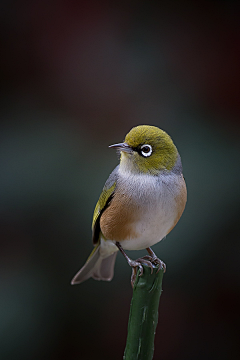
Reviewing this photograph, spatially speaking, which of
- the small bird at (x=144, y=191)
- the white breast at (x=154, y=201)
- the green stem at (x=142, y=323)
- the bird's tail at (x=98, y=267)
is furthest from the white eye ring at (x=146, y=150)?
the bird's tail at (x=98, y=267)

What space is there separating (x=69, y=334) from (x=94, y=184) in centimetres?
164

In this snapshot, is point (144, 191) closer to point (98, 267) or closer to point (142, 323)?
point (142, 323)

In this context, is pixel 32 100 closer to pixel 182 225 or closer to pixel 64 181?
pixel 64 181

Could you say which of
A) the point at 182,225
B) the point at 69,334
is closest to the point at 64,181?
the point at 182,225

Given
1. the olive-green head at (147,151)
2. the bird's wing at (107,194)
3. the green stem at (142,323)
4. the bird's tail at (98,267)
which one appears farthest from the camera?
the bird's tail at (98,267)

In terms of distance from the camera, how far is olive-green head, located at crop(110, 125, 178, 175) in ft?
9.09

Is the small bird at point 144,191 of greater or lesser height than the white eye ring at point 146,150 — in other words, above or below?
below

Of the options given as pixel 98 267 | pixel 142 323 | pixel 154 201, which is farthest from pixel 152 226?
pixel 98 267

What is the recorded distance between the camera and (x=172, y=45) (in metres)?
5.18

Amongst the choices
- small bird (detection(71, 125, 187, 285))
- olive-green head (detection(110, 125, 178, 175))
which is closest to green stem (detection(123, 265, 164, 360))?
small bird (detection(71, 125, 187, 285))

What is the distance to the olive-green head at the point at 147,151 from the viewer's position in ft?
9.09

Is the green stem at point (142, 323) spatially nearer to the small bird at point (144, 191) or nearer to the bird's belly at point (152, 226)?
the small bird at point (144, 191)

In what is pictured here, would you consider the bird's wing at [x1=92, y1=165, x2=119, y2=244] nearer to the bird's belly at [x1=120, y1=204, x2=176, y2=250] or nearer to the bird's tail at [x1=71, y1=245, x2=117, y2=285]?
the bird's belly at [x1=120, y1=204, x2=176, y2=250]

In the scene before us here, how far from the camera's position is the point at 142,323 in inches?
87.3
